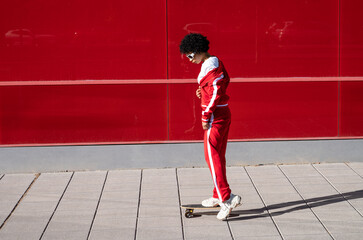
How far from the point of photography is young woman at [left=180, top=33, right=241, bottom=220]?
5.58 m

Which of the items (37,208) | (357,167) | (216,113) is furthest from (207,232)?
(357,167)

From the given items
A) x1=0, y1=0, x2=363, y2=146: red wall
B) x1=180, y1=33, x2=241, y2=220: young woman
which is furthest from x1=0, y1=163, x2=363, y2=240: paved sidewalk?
x1=0, y1=0, x2=363, y2=146: red wall

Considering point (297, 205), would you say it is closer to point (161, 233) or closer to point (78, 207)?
point (161, 233)

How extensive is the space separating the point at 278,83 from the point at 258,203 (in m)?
2.16

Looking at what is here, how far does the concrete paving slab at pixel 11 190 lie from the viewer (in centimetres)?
626

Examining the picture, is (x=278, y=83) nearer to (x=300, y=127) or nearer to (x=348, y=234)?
(x=300, y=127)

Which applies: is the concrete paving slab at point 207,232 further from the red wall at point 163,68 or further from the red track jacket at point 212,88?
the red wall at point 163,68

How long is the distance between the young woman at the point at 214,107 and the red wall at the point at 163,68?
2012mm

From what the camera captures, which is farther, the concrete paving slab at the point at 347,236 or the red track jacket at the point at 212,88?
the red track jacket at the point at 212,88

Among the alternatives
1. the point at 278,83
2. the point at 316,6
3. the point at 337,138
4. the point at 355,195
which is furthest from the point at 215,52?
the point at 355,195

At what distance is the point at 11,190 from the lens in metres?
6.97

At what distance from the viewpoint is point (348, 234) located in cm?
535

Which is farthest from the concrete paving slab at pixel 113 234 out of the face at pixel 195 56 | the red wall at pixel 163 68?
the red wall at pixel 163 68

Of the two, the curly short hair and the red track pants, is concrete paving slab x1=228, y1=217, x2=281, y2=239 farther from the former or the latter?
the curly short hair
